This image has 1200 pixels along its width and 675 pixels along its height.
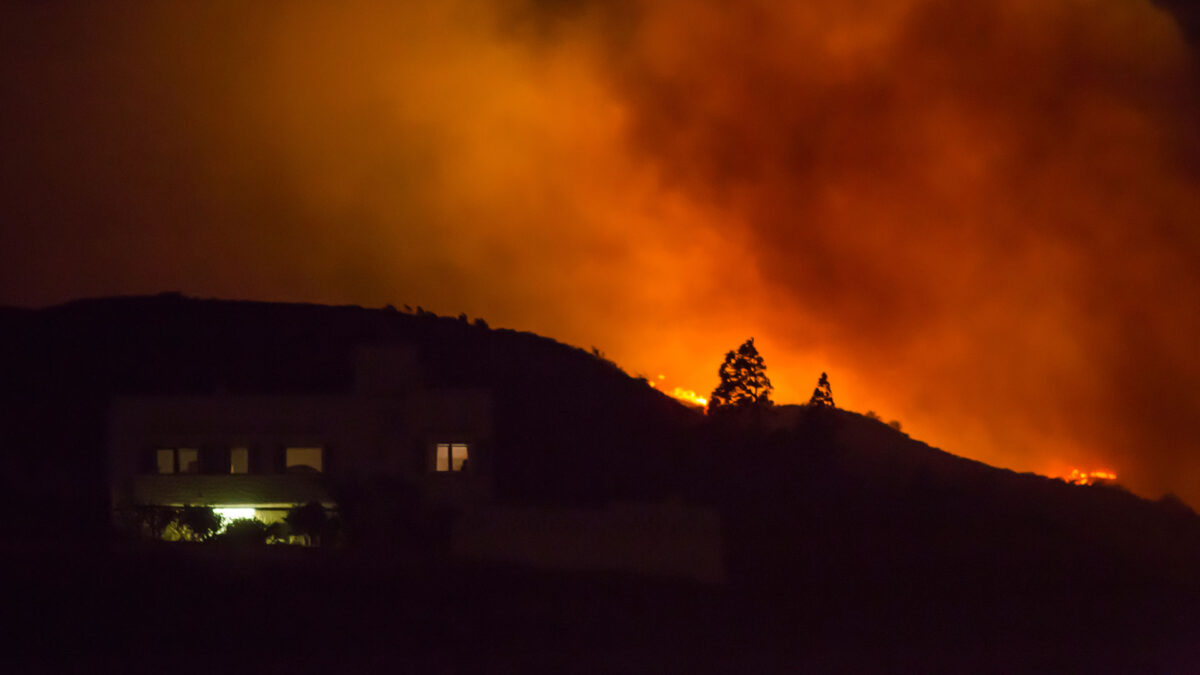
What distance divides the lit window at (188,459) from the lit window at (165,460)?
0.18m

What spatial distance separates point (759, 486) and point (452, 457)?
432 inches

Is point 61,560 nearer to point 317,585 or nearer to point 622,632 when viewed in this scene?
point 317,585

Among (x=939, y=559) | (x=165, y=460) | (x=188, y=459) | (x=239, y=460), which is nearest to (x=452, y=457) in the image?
(x=239, y=460)

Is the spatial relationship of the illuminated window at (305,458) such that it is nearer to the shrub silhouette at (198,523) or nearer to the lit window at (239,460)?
the lit window at (239,460)

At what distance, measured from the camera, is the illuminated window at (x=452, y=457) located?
35.6 m

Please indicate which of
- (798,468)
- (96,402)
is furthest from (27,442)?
(798,468)

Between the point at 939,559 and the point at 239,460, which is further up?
the point at 239,460

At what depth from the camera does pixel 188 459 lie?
117 ft

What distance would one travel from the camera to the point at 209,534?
33.1 meters

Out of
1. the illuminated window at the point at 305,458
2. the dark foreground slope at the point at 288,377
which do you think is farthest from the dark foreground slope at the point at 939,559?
the illuminated window at the point at 305,458

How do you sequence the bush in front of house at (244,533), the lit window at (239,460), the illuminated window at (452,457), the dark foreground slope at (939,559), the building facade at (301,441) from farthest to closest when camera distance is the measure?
the illuminated window at (452,457) → the lit window at (239,460) → the building facade at (301,441) → the bush in front of house at (244,533) → the dark foreground slope at (939,559)

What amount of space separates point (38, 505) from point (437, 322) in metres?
21.8

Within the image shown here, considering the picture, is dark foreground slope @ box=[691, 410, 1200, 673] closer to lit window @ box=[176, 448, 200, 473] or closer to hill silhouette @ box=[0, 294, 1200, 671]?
hill silhouette @ box=[0, 294, 1200, 671]

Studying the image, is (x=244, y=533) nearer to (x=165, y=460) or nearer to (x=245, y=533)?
(x=245, y=533)
